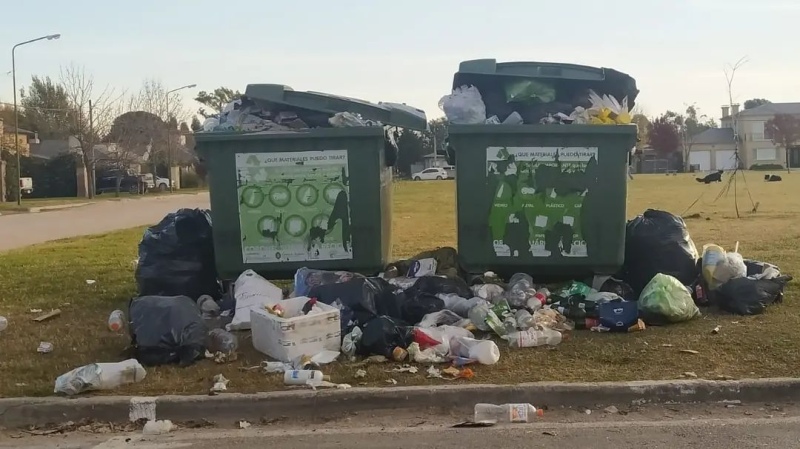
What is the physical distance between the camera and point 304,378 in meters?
4.54

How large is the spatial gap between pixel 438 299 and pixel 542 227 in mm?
1074

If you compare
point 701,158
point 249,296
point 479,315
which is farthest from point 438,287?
point 701,158

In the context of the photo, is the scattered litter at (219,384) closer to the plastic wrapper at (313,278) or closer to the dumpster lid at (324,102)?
the plastic wrapper at (313,278)

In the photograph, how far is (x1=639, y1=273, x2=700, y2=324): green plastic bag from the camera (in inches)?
222

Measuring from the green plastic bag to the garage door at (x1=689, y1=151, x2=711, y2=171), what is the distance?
74933 mm

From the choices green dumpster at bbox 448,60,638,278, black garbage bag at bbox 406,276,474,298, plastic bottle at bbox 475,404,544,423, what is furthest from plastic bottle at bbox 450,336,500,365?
green dumpster at bbox 448,60,638,278

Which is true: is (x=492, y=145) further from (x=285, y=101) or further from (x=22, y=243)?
(x=22, y=243)

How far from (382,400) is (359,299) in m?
1.33

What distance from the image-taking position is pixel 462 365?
483 cm

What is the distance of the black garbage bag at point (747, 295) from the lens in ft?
19.4

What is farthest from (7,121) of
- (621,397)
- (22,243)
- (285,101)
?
(621,397)

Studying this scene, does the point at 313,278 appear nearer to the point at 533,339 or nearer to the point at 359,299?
the point at 359,299

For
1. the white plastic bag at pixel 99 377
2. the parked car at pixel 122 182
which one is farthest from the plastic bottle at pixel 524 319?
the parked car at pixel 122 182

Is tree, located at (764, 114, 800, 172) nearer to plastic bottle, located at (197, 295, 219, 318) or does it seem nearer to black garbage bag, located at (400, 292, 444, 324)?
black garbage bag, located at (400, 292, 444, 324)
